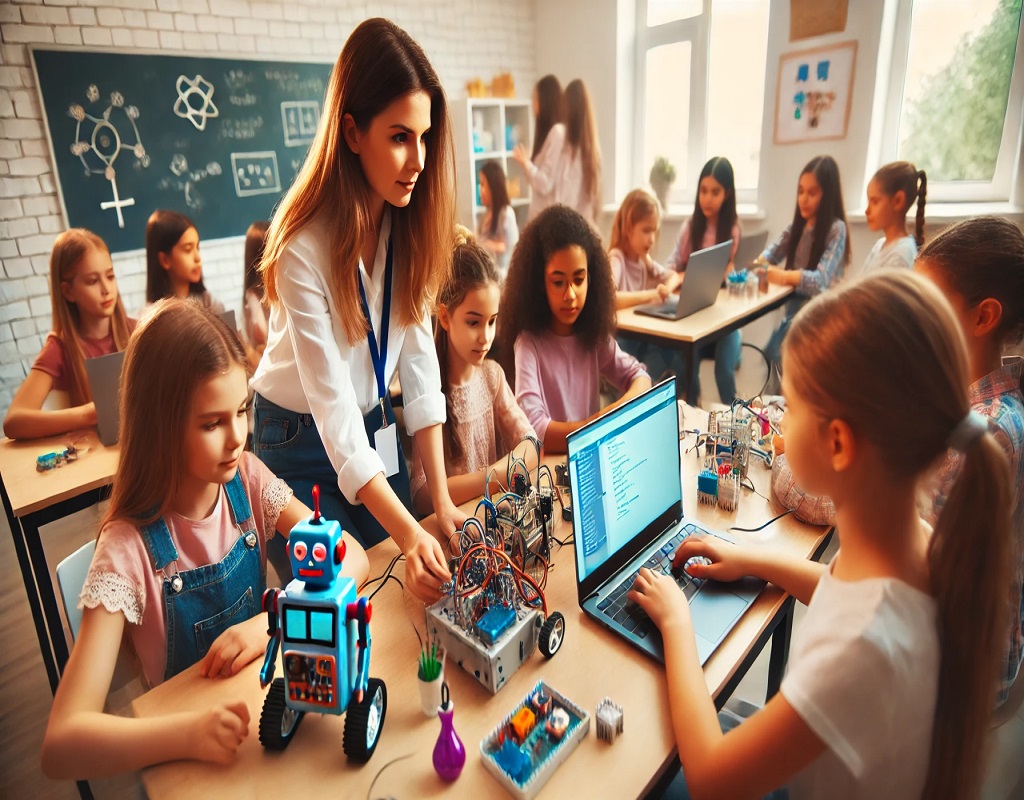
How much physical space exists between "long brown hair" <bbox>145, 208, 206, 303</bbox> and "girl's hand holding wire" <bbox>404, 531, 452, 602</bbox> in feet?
7.15

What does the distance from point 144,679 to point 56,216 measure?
10.1 ft

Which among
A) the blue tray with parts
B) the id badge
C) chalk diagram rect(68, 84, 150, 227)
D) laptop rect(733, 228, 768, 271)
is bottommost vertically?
the blue tray with parts

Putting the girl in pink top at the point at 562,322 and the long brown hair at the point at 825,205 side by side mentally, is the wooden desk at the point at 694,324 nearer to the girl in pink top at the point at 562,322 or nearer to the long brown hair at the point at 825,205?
the long brown hair at the point at 825,205

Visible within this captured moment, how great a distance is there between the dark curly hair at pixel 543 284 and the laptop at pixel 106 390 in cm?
113

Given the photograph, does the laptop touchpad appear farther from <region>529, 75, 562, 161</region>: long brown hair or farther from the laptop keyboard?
<region>529, 75, 562, 161</region>: long brown hair

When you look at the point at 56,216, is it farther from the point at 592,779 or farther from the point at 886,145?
the point at 886,145

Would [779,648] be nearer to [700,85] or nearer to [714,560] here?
[714,560]

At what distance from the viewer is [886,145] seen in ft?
14.1

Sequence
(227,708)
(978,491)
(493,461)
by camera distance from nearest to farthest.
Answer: (978,491), (227,708), (493,461)

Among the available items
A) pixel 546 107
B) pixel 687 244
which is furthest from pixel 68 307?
pixel 546 107

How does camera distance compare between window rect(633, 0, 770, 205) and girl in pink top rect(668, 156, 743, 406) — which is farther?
window rect(633, 0, 770, 205)

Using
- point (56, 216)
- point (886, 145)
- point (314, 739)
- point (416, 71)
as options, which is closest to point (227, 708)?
point (314, 739)

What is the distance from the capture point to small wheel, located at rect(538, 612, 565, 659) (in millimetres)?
992

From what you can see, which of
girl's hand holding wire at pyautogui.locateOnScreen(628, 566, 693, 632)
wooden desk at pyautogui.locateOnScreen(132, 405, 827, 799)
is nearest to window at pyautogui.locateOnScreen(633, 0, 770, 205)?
girl's hand holding wire at pyautogui.locateOnScreen(628, 566, 693, 632)
